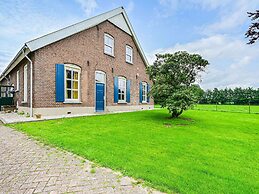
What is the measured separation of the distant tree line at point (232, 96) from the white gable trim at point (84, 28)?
38.4 feet

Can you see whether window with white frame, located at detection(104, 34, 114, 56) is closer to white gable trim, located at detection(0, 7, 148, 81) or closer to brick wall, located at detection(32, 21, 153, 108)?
brick wall, located at detection(32, 21, 153, 108)

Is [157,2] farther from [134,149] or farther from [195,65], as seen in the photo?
[134,149]

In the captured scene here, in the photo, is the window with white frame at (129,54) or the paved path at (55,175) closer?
the paved path at (55,175)

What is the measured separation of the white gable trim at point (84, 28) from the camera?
8.82m

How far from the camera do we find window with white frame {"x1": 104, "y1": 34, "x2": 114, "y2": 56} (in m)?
12.9

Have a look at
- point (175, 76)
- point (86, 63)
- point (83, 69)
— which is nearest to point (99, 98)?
point (83, 69)

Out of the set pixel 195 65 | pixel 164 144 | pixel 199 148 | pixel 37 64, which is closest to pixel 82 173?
pixel 164 144

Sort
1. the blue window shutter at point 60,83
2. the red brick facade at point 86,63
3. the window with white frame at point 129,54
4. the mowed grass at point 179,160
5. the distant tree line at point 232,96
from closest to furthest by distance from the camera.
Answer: the mowed grass at point 179,160, the red brick facade at point 86,63, the blue window shutter at point 60,83, the window with white frame at point 129,54, the distant tree line at point 232,96

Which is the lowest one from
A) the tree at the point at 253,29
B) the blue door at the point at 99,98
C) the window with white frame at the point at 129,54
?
the blue door at the point at 99,98

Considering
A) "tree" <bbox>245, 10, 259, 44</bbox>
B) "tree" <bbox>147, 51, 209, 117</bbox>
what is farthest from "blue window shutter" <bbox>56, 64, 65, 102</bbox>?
"tree" <bbox>245, 10, 259, 44</bbox>

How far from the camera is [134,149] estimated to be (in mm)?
3994

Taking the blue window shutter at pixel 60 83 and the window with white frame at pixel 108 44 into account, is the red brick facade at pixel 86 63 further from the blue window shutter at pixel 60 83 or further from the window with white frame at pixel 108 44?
the window with white frame at pixel 108 44

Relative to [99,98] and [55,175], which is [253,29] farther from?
[99,98]

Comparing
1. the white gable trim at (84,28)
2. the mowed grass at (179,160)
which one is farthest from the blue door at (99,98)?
the mowed grass at (179,160)
